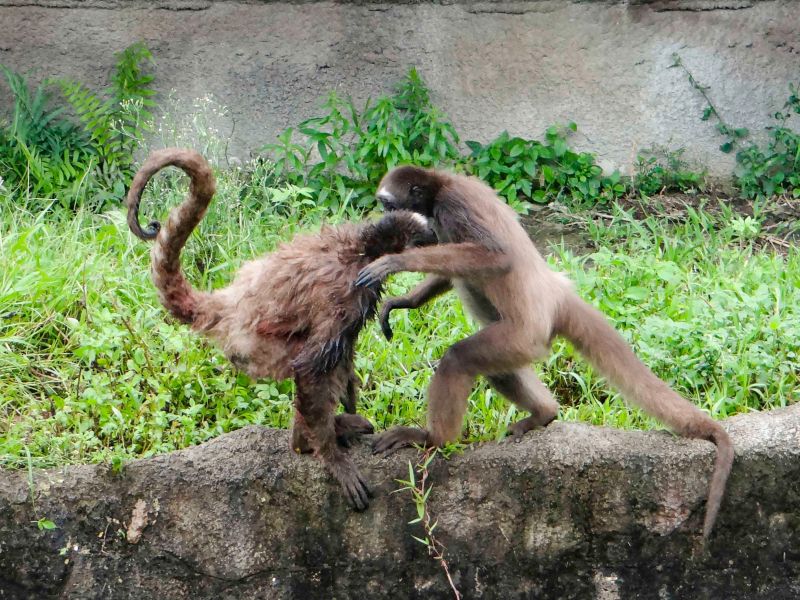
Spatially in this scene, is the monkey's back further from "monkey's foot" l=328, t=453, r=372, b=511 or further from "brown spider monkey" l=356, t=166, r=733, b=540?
"monkey's foot" l=328, t=453, r=372, b=511

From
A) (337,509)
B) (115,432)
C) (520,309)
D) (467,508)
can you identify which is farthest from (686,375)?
(115,432)

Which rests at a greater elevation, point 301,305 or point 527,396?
point 301,305

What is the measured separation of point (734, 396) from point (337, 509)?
232 cm

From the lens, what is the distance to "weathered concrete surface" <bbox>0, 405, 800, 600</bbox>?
14.4 ft

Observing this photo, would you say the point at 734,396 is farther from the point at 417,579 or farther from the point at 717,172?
the point at 717,172

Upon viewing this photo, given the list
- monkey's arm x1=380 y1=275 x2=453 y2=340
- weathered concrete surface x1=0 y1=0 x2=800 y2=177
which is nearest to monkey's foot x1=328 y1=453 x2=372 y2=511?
monkey's arm x1=380 y1=275 x2=453 y2=340

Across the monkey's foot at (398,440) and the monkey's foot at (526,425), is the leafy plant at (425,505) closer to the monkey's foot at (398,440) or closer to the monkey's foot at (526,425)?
the monkey's foot at (398,440)

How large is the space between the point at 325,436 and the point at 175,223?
1297mm

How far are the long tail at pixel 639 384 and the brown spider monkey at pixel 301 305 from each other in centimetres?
82

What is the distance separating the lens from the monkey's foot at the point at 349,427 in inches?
185

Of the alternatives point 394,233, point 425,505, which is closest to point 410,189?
point 394,233

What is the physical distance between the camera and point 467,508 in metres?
4.52

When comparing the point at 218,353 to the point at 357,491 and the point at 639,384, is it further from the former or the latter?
the point at 639,384

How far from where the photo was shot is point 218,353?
571cm
